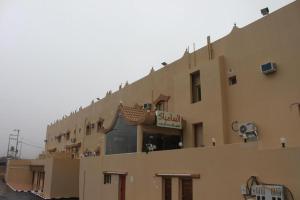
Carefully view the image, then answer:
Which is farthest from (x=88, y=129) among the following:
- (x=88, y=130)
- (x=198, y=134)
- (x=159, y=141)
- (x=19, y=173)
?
(x=198, y=134)

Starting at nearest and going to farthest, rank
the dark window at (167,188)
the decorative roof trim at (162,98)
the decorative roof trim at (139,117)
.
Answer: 1. the dark window at (167,188)
2. the decorative roof trim at (139,117)
3. the decorative roof trim at (162,98)

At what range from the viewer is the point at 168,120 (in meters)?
15.3

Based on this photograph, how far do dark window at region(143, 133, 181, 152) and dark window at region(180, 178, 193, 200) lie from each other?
2802mm

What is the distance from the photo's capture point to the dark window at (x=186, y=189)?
1153 cm

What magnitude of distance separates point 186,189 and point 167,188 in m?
1.16

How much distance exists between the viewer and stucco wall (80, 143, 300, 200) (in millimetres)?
8180

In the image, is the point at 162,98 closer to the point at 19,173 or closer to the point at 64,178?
the point at 64,178

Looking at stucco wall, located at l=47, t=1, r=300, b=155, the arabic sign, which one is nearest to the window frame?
stucco wall, located at l=47, t=1, r=300, b=155

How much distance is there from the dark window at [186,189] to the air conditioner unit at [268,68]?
17.5 ft

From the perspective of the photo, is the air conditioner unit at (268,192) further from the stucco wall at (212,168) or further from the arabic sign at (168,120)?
the arabic sign at (168,120)

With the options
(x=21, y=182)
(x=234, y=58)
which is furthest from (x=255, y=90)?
(x=21, y=182)

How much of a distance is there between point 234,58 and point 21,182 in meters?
32.3

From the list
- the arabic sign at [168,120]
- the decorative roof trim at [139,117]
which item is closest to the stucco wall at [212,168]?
the decorative roof trim at [139,117]

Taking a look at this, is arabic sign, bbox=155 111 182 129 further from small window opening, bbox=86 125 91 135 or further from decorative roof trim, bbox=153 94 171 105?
small window opening, bbox=86 125 91 135
